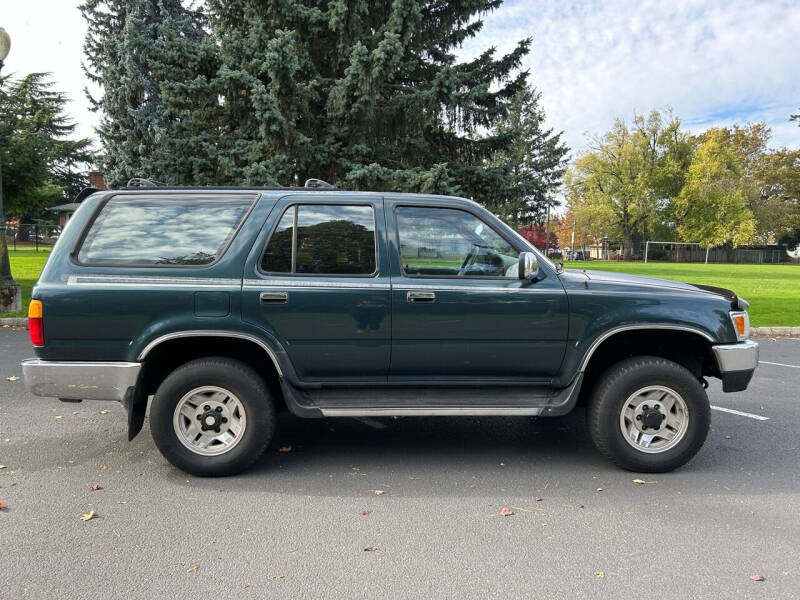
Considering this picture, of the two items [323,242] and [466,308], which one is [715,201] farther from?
[323,242]

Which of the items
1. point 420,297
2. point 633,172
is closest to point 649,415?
point 420,297

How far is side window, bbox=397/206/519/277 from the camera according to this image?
396 centimetres

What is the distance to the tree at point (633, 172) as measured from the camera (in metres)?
62.7

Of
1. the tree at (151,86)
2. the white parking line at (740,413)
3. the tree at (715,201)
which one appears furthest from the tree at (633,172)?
the white parking line at (740,413)

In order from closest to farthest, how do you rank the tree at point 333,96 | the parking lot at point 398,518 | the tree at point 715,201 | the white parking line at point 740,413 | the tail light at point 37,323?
the parking lot at point 398,518 < the tail light at point 37,323 < the white parking line at point 740,413 < the tree at point 333,96 < the tree at point 715,201

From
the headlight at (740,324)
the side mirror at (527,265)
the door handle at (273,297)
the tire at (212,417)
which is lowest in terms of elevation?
the tire at (212,417)

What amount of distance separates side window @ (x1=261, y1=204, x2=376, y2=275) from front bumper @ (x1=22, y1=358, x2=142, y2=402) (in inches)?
44.9

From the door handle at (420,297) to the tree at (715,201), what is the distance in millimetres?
67121

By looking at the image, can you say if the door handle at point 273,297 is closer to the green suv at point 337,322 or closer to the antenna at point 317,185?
the green suv at point 337,322

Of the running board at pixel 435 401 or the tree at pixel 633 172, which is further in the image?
the tree at pixel 633 172

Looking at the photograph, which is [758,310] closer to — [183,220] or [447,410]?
[447,410]

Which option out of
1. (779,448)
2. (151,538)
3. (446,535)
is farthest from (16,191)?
(779,448)

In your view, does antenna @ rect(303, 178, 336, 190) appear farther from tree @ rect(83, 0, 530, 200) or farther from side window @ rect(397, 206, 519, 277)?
tree @ rect(83, 0, 530, 200)

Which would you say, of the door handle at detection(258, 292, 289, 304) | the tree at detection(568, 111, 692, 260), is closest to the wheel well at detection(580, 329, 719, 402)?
the door handle at detection(258, 292, 289, 304)
